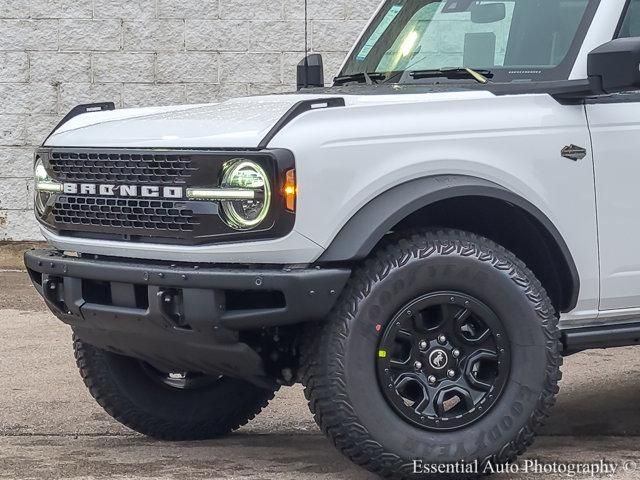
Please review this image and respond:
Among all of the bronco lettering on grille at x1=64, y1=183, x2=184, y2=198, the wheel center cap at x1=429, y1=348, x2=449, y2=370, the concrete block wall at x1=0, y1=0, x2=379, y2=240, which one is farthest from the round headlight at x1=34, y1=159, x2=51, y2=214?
the concrete block wall at x1=0, y1=0, x2=379, y2=240

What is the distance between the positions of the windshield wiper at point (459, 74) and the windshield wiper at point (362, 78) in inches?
10.6

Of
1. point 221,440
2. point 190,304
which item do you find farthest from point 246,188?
point 221,440

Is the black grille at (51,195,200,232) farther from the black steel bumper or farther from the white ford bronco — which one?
the black steel bumper

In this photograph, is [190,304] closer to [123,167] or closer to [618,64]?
[123,167]

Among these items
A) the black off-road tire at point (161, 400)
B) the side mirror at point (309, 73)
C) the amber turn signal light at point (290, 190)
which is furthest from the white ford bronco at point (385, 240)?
the side mirror at point (309, 73)

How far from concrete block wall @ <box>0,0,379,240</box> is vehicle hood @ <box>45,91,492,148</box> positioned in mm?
5563

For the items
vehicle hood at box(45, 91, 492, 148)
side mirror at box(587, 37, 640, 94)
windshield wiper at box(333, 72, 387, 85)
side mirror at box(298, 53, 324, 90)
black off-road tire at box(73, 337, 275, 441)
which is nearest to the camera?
vehicle hood at box(45, 91, 492, 148)

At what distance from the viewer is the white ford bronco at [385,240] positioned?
15.2 ft

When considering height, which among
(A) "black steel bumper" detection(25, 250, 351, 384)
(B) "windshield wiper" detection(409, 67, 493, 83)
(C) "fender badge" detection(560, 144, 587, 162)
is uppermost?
(B) "windshield wiper" detection(409, 67, 493, 83)

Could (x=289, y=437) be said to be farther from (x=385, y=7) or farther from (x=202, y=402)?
(x=385, y=7)

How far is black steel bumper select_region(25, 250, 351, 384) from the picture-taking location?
4.57 metres

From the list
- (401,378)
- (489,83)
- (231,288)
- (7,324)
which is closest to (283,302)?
(231,288)

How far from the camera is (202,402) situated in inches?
234

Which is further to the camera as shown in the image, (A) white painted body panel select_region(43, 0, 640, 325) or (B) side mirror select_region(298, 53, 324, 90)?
(B) side mirror select_region(298, 53, 324, 90)
